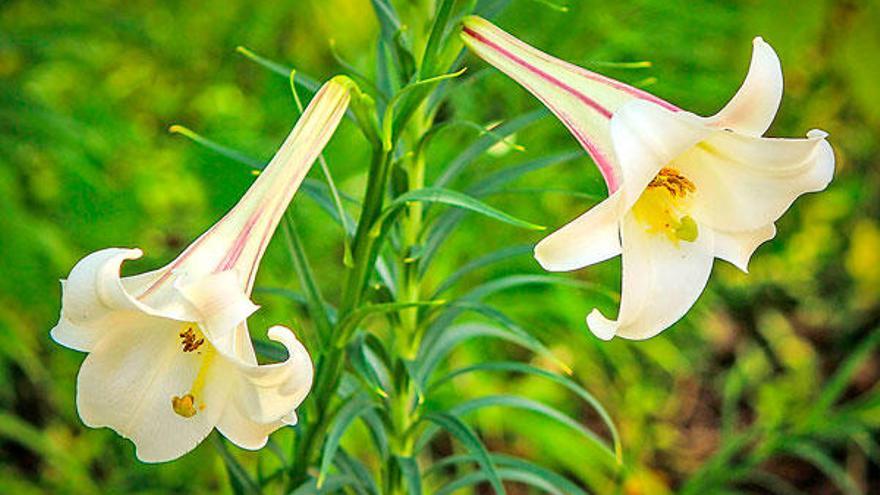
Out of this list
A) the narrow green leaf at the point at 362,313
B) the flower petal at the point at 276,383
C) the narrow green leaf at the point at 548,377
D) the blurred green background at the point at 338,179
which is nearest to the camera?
the flower petal at the point at 276,383

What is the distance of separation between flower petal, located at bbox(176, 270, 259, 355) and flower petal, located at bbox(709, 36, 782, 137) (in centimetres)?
25

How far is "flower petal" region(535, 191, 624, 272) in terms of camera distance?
604mm

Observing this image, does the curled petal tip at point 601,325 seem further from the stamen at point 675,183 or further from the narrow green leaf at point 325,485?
the narrow green leaf at point 325,485

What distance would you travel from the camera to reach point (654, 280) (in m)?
0.65

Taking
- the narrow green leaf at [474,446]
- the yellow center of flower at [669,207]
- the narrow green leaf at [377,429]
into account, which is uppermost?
the yellow center of flower at [669,207]

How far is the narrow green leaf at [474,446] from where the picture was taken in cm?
75

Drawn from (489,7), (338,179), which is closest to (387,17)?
(489,7)

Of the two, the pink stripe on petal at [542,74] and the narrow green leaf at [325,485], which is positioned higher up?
the pink stripe on petal at [542,74]

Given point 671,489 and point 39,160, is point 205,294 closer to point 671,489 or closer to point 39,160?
point 39,160

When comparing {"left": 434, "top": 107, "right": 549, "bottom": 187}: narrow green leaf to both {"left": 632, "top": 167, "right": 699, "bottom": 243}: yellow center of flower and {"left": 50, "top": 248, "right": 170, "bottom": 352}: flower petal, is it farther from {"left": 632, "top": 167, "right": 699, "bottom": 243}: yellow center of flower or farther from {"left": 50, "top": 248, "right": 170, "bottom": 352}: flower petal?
{"left": 50, "top": 248, "right": 170, "bottom": 352}: flower petal

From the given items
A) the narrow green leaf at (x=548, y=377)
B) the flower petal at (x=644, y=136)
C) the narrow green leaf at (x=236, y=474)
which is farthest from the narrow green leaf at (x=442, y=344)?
the flower petal at (x=644, y=136)

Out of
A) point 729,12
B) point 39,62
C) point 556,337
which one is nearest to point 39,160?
point 39,62

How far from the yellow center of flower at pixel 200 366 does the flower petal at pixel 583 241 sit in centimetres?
19

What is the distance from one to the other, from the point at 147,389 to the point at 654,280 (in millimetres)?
279
